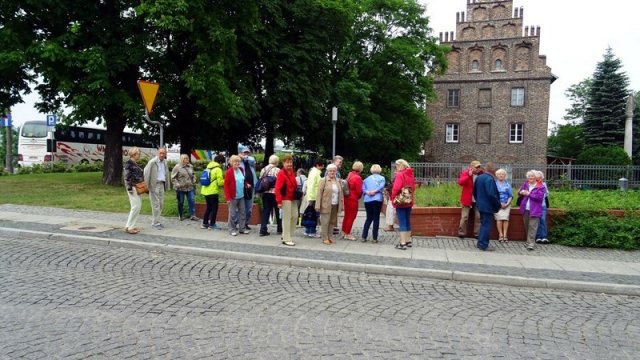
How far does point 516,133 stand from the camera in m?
43.0

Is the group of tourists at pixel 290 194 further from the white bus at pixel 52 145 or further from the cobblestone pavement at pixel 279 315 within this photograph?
the white bus at pixel 52 145

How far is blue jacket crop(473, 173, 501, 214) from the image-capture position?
31.8 ft

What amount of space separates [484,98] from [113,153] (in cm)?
3494

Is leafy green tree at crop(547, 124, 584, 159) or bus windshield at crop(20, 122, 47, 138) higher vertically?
leafy green tree at crop(547, 124, 584, 159)

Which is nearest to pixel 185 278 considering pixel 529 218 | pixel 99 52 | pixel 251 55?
pixel 529 218

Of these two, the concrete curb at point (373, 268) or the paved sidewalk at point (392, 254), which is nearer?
the concrete curb at point (373, 268)

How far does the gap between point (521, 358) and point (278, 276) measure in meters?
4.03

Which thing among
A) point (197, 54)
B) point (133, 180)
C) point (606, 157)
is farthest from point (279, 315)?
point (606, 157)

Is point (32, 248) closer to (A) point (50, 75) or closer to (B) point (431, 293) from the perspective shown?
(B) point (431, 293)

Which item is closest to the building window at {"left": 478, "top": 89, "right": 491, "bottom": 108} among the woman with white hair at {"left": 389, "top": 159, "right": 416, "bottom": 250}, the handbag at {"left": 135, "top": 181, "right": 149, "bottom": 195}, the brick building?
the brick building

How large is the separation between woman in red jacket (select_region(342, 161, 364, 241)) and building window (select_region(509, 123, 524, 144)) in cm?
3667

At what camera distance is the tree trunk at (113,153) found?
19.8m

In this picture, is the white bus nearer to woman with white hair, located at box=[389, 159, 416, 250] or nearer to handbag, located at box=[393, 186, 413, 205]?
woman with white hair, located at box=[389, 159, 416, 250]

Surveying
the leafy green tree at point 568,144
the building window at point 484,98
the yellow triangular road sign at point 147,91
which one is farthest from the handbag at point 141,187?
the leafy green tree at point 568,144
